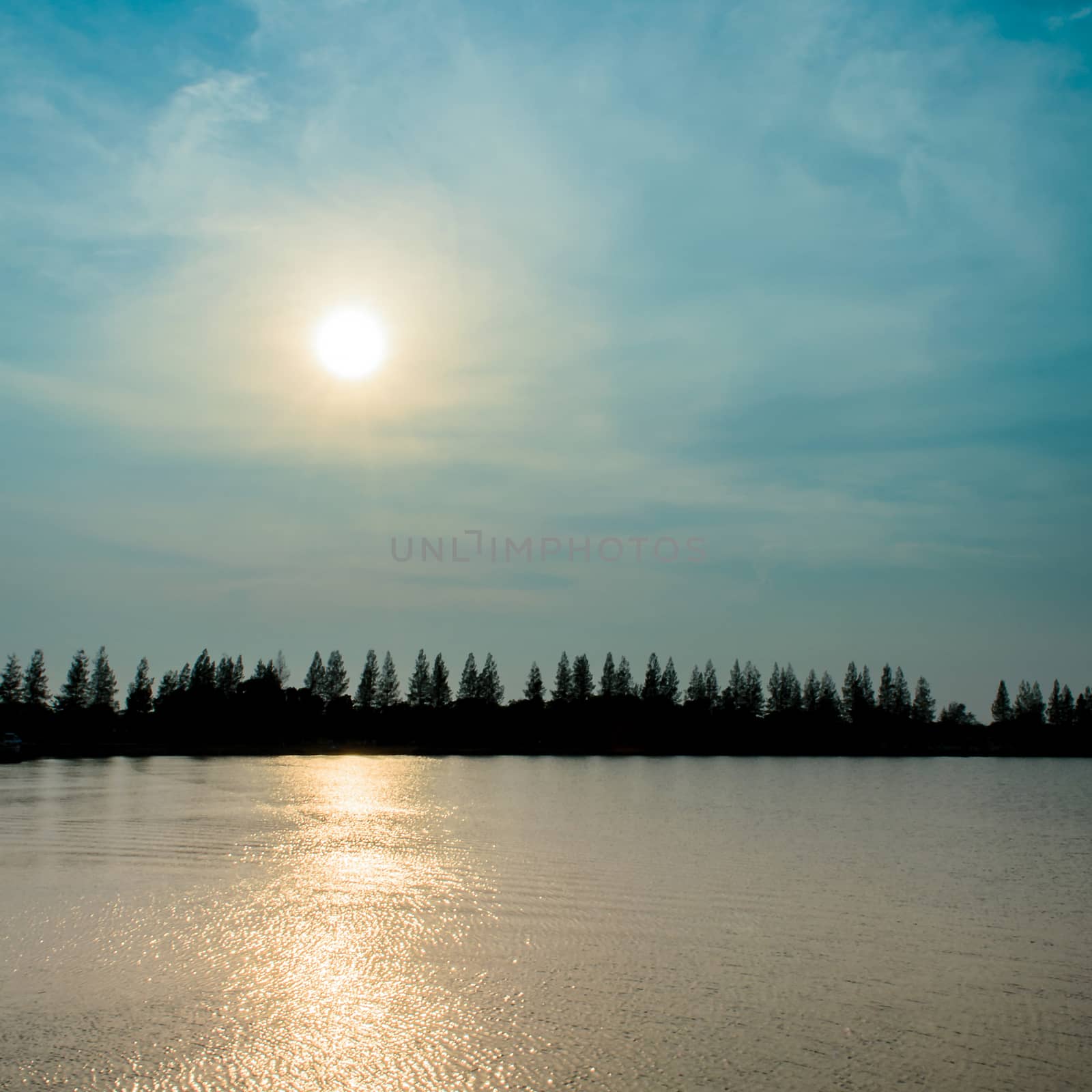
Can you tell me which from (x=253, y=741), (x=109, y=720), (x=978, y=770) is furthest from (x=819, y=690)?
(x=109, y=720)

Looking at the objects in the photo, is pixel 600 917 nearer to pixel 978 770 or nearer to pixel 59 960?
pixel 59 960

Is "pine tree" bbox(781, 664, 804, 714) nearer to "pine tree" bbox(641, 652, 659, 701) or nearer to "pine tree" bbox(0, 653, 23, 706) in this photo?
"pine tree" bbox(641, 652, 659, 701)

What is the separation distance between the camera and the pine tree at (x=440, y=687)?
497ft

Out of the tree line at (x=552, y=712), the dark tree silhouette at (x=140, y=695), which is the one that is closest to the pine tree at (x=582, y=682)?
the tree line at (x=552, y=712)

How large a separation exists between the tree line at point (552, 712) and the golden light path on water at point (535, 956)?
9768 cm

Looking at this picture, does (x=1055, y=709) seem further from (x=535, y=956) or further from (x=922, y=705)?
(x=535, y=956)

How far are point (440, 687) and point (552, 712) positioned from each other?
753 inches

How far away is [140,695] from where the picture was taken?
5354 inches

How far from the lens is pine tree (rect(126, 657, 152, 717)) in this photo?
136 metres

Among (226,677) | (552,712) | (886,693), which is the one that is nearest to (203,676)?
(226,677)

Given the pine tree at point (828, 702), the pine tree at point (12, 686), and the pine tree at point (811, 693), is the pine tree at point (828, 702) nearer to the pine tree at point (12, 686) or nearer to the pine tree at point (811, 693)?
the pine tree at point (811, 693)

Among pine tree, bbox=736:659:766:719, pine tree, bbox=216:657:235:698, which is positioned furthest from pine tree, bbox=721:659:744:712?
pine tree, bbox=216:657:235:698

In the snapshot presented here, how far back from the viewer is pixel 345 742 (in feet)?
444

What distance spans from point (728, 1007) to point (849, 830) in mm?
24343
